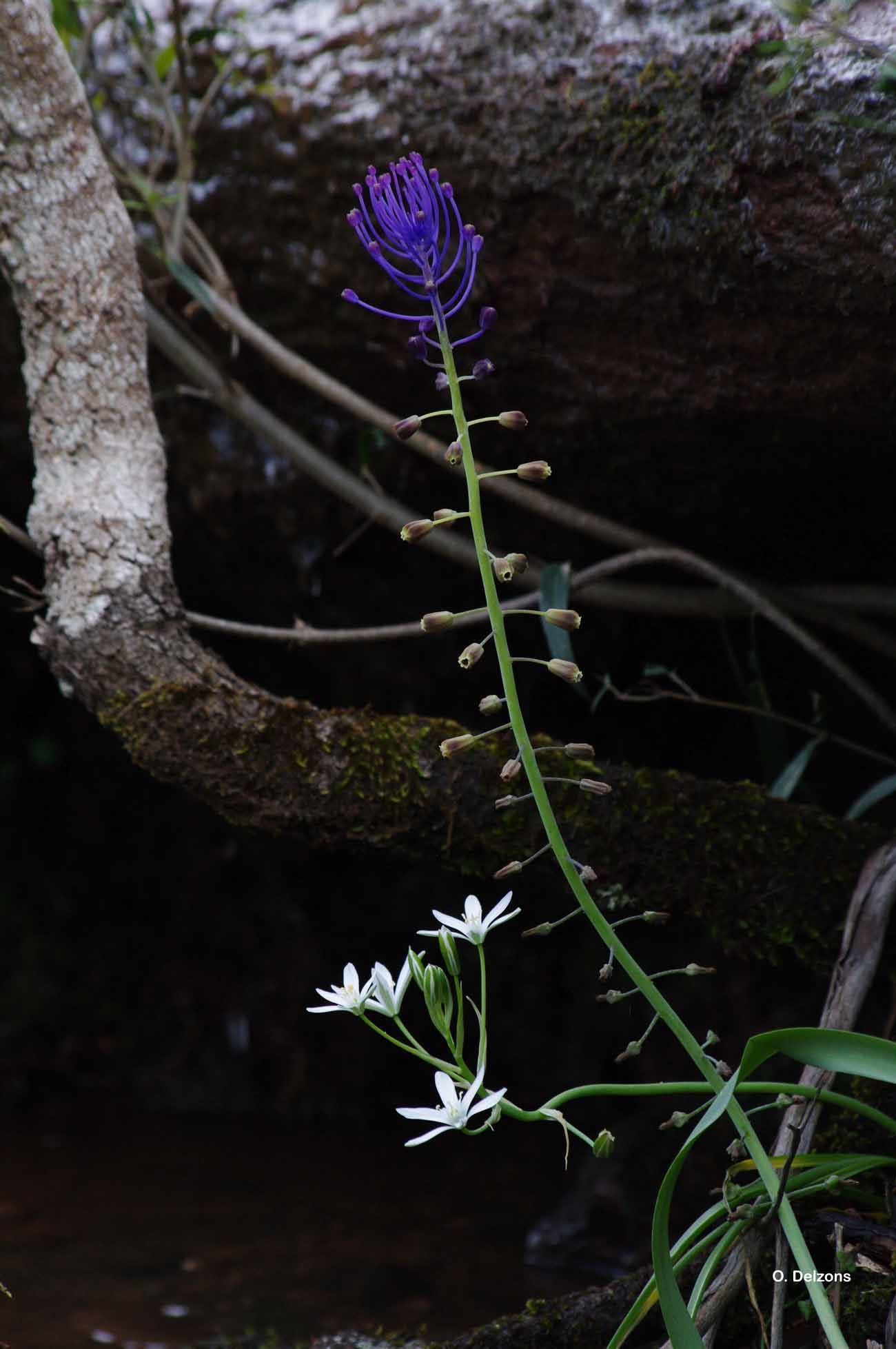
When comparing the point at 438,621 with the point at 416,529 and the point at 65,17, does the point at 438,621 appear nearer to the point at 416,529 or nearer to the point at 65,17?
the point at 416,529

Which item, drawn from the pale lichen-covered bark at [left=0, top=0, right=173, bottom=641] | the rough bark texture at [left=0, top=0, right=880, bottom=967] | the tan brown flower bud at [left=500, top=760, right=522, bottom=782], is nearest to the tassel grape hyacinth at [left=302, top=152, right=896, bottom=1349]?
the tan brown flower bud at [left=500, top=760, right=522, bottom=782]

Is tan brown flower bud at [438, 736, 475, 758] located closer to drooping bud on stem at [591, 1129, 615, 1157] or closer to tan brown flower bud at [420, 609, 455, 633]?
tan brown flower bud at [420, 609, 455, 633]

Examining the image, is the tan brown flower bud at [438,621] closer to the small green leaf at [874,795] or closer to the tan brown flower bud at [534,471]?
the tan brown flower bud at [534,471]

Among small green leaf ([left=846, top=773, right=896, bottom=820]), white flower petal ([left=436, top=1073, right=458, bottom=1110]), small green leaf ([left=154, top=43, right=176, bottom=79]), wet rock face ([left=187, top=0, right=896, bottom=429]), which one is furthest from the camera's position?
small green leaf ([left=154, top=43, right=176, bottom=79])

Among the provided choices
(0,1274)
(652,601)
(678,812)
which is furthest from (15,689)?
(678,812)

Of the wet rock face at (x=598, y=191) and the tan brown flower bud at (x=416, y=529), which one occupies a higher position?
the wet rock face at (x=598, y=191)

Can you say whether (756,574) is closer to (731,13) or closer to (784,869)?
(784,869)

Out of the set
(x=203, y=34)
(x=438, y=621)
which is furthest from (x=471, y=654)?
(x=203, y=34)

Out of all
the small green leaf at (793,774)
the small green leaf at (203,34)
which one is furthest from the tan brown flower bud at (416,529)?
the small green leaf at (203,34)

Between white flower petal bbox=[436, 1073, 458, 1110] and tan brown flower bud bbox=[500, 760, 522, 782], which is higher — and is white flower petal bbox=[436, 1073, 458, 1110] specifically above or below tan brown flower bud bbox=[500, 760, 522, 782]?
below

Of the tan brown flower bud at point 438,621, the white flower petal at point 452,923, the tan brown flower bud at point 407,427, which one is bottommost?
the white flower petal at point 452,923
